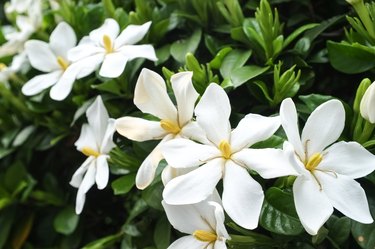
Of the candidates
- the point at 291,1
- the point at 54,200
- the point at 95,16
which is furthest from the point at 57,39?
the point at 291,1

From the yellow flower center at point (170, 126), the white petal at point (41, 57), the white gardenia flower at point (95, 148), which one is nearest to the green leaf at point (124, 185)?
the white gardenia flower at point (95, 148)

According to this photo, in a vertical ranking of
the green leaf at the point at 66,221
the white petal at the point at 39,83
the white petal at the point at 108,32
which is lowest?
the green leaf at the point at 66,221

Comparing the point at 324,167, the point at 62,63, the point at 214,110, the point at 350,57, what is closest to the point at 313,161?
the point at 324,167

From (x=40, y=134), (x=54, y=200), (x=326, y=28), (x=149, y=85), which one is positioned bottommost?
(x=54, y=200)

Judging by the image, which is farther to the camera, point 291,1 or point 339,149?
point 291,1

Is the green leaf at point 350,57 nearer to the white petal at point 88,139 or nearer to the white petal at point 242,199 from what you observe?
the white petal at point 242,199

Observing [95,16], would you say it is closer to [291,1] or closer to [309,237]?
[291,1]

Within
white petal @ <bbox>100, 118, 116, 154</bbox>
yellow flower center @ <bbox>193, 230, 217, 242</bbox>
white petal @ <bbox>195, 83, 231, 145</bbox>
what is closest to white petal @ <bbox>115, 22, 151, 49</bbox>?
white petal @ <bbox>100, 118, 116, 154</bbox>
